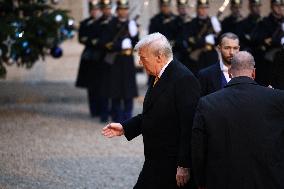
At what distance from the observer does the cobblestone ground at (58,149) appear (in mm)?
8961

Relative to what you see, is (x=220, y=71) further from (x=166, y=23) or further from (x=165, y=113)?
(x=166, y=23)

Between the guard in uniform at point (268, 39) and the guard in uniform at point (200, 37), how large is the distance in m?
0.78

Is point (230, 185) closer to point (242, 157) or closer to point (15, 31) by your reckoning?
point (242, 157)

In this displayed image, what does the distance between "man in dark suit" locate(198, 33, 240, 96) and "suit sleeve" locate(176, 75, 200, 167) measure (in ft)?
4.46

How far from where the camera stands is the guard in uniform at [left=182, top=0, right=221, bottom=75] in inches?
564

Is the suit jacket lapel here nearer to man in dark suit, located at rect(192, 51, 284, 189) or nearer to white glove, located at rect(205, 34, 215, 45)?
man in dark suit, located at rect(192, 51, 284, 189)

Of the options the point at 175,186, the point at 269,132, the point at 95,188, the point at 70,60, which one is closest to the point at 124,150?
the point at 95,188

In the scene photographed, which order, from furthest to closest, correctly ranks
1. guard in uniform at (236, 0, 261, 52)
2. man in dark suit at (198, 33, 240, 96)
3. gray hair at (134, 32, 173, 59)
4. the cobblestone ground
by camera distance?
guard in uniform at (236, 0, 261, 52) < the cobblestone ground < man in dark suit at (198, 33, 240, 96) < gray hair at (134, 32, 173, 59)

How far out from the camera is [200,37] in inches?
570

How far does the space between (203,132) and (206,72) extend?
1.95 metres

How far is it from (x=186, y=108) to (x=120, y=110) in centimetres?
829

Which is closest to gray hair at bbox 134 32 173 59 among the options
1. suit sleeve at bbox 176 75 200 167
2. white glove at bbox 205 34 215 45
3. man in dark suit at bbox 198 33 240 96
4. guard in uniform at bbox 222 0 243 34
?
suit sleeve at bbox 176 75 200 167

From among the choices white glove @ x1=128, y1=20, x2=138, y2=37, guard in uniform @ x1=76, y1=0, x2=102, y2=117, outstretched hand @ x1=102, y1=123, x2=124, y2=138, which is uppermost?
outstretched hand @ x1=102, y1=123, x2=124, y2=138

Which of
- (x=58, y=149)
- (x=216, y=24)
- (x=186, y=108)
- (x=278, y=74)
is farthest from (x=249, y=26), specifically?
(x=186, y=108)
